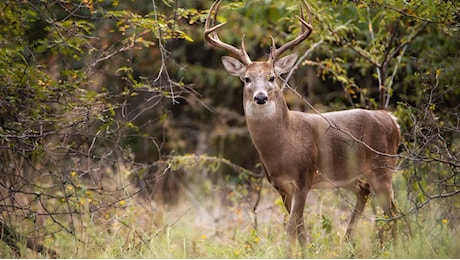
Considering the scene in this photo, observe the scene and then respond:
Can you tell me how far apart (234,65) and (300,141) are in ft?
3.20

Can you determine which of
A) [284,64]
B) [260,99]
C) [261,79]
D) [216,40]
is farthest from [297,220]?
[216,40]

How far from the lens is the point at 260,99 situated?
677 centimetres

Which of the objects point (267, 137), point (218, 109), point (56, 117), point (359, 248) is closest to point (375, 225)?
point (359, 248)

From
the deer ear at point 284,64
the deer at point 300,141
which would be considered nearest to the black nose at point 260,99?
the deer at point 300,141

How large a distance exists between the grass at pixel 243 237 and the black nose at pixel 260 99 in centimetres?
109

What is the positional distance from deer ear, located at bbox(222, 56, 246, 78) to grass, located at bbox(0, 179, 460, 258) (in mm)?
1410

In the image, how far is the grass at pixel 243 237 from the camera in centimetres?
638

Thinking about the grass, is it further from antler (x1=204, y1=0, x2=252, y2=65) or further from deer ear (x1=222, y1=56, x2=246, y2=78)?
antler (x1=204, y1=0, x2=252, y2=65)

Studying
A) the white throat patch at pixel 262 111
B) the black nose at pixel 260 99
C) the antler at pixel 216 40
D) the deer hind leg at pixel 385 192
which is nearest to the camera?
the black nose at pixel 260 99

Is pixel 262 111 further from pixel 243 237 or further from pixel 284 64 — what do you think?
pixel 243 237

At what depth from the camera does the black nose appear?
6.78 meters

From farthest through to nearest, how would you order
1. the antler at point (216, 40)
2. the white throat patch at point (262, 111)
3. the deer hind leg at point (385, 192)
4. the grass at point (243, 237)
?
the deer hind leg at point (385, 192)
the white throat patch at point (262, 111)
the antler at point (216, 40)
the grass at point (243, 237)

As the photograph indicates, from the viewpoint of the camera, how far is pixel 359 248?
689 centimetres

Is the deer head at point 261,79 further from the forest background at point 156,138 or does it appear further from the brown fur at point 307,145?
the forest background at point 156,138
